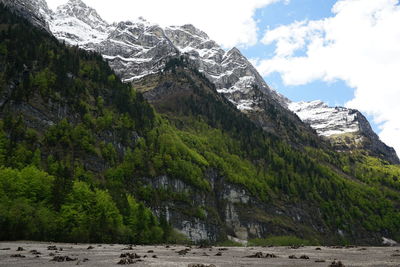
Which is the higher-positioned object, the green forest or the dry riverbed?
the green forest

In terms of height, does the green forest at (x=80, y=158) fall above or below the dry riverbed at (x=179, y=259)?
above

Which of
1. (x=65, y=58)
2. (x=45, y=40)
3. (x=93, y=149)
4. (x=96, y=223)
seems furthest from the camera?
A: (x=45, y=40)

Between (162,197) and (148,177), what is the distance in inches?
406

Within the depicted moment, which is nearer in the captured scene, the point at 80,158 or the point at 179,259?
the point at 179,259

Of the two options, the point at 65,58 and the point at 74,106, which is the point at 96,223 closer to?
the point at 74,106

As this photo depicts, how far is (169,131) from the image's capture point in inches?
7854

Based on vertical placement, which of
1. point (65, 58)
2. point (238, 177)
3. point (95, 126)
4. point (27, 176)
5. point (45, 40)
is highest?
point (45, 40)

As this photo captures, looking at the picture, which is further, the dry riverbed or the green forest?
the green forest

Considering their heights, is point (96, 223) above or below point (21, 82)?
below

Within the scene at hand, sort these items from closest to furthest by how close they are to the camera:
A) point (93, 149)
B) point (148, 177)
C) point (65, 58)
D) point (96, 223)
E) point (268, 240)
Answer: point (96, 223)
point (93, 149)
point (148, 177)
point (268, 240)
point (65, 58)

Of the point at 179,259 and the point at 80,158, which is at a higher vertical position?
Answer: the point at 80,158

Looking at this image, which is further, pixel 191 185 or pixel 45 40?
pixel 45 40

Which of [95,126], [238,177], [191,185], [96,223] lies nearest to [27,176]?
[96,223]

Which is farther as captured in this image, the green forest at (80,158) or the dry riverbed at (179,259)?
the green forest at (80,158)
